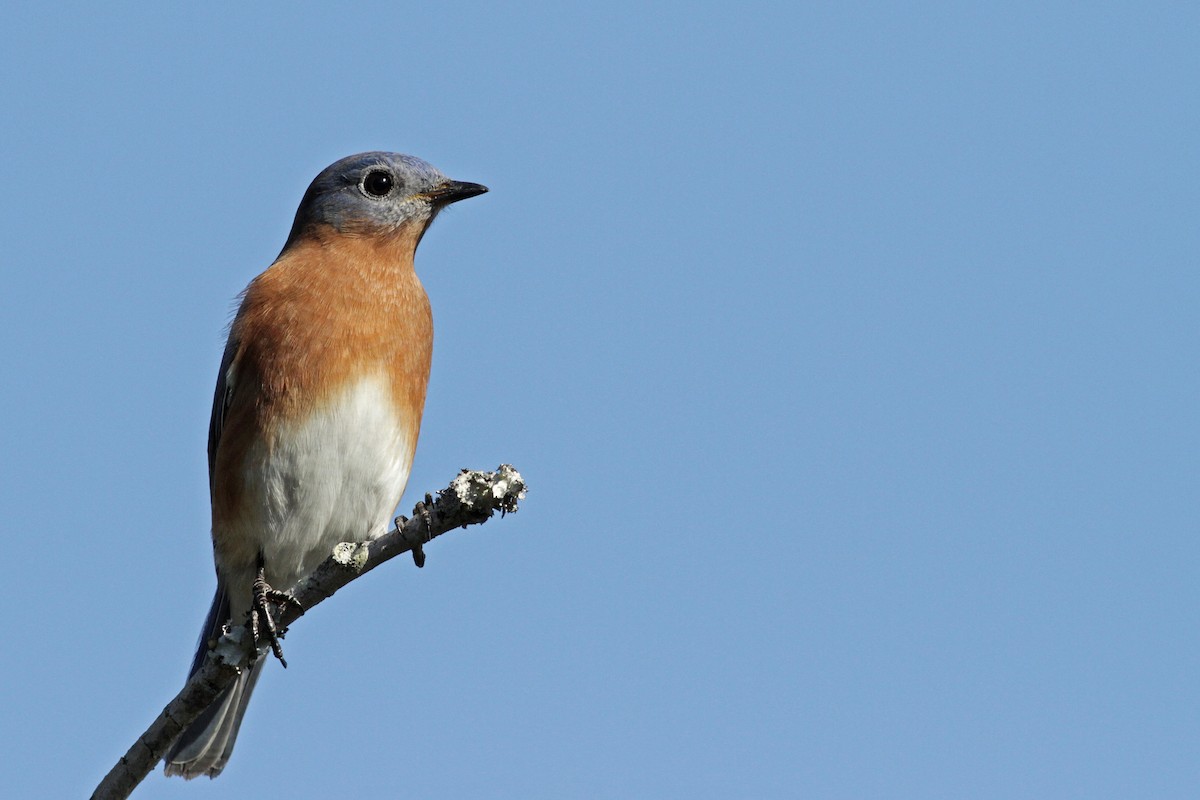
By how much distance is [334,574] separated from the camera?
19.3ft

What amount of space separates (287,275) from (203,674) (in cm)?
286

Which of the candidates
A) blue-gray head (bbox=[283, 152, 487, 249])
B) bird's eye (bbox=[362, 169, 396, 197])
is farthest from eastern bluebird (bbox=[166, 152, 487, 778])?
bird's eye (bbox=[362, 169, 396, 197])

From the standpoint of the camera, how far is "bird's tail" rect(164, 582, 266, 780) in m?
8.28

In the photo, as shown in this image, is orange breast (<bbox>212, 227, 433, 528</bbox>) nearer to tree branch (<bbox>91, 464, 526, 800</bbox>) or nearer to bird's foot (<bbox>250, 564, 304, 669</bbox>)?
bird's foot (<bbox>250, 564, 304, 669</bbox>)

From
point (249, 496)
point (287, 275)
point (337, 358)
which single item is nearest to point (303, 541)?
point (249, 496)

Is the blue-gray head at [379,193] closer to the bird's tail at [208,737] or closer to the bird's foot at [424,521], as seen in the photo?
the bird's tail at [208,737]

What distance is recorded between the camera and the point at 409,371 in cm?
790

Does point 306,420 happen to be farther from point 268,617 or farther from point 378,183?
point 378,183

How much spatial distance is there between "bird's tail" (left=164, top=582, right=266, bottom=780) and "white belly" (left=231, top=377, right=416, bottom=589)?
82 centimetres

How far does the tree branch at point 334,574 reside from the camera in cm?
537

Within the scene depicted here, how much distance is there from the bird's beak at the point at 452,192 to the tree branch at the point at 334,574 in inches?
131

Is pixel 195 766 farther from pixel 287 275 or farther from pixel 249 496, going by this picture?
pixel 287 275

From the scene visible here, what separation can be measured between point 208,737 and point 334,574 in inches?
120

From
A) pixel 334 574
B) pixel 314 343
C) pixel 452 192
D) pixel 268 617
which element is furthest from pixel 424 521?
pixel 452 192
